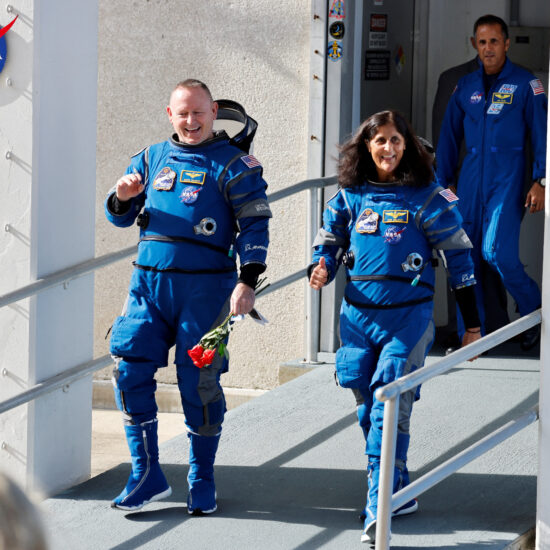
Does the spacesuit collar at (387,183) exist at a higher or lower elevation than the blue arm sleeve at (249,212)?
higher

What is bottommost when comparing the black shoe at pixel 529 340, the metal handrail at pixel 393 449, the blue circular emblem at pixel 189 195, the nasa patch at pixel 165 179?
the black shoe at pixel 529 340

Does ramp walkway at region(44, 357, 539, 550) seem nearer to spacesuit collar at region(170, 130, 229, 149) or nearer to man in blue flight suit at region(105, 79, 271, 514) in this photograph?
man in blue flight suit at region(105, 79, 271, 514)

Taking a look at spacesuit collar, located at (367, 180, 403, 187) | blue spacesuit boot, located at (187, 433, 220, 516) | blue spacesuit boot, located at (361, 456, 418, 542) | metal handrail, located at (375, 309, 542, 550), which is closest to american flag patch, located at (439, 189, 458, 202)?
spacesuit collar, located at (367, 180, 403, 187)

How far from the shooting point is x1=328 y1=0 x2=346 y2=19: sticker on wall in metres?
5.76

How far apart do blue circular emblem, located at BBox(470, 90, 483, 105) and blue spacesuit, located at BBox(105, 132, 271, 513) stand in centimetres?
190

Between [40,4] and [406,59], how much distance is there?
9.39ft

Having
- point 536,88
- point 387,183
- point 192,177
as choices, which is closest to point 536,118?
point 536,88

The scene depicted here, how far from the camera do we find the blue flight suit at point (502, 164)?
521cm

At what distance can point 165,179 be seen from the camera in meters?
3.76

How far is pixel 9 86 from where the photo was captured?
4164 mm

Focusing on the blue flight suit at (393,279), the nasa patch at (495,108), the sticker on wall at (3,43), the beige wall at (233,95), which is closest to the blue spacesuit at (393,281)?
the blue flight suit at (393,279)

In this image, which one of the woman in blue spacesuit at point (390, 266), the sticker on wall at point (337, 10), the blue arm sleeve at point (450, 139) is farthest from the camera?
the sticker on wall at point (337, 10)

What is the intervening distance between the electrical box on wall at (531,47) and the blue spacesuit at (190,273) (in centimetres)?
300

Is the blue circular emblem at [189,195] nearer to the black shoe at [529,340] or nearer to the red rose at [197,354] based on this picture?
the red rose at [197,354]
